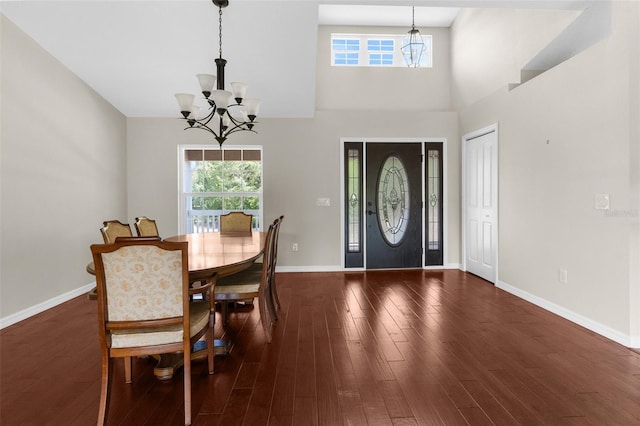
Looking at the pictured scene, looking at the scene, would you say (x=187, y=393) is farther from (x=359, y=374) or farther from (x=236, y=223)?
(x=236, y=223)

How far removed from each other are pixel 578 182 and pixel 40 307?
5405 millimetres

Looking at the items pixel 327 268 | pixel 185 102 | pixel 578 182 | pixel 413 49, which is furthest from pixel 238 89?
pixel 578 182

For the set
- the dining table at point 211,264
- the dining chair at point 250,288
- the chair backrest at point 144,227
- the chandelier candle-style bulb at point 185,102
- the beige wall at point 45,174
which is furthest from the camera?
the chair backrest at point 144,227

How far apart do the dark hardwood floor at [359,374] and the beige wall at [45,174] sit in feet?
1.74

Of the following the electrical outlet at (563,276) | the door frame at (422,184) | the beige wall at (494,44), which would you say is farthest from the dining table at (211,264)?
the beige wall at (494,44)

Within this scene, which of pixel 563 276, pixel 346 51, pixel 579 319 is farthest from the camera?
pixel 346 51

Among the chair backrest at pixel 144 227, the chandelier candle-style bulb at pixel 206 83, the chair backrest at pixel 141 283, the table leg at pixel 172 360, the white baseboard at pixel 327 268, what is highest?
the chandelier candle-style bulb at pixel 206 83

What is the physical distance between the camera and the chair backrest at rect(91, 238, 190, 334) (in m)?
1.57

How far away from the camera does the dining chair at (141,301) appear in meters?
1.57

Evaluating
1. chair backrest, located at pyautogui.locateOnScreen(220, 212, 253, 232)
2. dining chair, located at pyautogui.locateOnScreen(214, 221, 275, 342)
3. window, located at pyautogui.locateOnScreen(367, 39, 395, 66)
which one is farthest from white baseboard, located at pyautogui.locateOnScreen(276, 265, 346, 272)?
window, located at pyautogui.locateOnScreen(367, 39, 395, 66)

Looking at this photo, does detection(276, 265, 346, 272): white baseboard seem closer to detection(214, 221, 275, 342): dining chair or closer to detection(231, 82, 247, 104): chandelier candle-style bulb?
detection(214, 221, 275, 342): dining chair

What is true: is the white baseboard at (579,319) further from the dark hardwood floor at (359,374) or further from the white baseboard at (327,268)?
the white baseboard at (327,268)

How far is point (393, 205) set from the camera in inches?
208

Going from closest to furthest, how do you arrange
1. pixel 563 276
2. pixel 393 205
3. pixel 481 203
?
pixel 563 276
pixel 481 203
pixel 393 205
